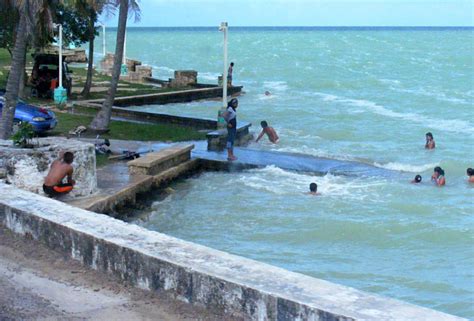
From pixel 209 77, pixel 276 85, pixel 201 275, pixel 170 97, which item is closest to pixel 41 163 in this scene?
pixel 201 275

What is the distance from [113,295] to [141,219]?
7847 millimetres

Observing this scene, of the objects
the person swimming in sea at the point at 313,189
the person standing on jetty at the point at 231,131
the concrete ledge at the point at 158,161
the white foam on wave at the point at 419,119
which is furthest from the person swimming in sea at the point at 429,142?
the person swimming in sea at the point at 313,189

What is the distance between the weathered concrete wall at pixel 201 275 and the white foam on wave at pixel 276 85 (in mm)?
42747

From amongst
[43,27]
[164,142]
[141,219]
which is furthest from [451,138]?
[141,219]

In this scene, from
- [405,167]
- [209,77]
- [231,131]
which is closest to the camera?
[231,131]

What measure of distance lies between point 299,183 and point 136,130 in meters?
7.16

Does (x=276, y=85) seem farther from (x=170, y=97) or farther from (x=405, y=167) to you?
(x=405, y=167)

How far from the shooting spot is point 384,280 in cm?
1126

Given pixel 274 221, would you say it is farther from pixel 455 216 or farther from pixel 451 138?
pixel 451 138

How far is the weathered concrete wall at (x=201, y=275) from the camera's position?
4.75 meters

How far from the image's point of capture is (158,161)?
631 inches

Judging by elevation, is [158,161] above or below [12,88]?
below

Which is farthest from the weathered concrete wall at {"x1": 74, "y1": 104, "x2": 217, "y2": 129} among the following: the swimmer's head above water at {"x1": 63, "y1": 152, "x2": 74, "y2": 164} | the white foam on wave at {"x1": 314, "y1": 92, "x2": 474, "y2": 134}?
the swimmer's head above water at {"x1": 63, "y1": 152, "x2": 74, "y2": 164}

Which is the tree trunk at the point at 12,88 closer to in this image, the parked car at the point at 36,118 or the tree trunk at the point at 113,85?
the parked car at the point at 36,118
